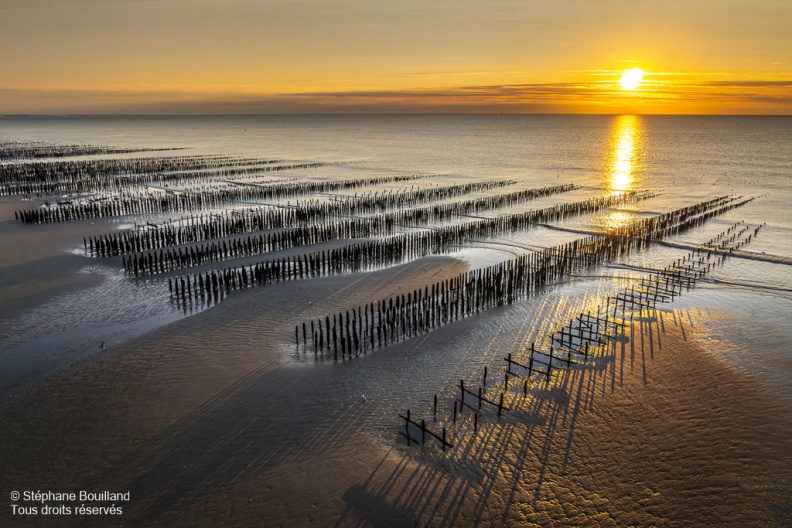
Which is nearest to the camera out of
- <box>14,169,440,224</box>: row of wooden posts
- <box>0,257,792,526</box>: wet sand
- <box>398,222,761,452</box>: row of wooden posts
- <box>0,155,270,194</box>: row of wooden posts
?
<box>0,257,792,526</box>: wet sand

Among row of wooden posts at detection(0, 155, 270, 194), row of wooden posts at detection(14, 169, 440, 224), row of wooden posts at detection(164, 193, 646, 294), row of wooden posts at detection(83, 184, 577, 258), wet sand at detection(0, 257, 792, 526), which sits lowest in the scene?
wet sand at detection(0, 257, 792, 526)

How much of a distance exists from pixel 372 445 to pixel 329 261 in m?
14.5

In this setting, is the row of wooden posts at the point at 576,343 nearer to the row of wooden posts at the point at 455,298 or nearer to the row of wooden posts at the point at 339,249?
the row of wooden posts at the point at 455,298

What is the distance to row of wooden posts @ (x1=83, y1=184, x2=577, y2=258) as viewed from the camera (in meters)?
27.5

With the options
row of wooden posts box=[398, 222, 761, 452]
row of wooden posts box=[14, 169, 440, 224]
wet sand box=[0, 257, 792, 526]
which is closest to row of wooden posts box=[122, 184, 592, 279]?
wet sand box=[0, 257, 792, 526]

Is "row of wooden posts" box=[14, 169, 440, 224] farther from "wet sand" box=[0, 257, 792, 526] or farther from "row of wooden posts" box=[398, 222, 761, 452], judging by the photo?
"row of wooden posts" box=[398, 222, 761, 452]

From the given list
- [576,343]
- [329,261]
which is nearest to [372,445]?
[576,343]

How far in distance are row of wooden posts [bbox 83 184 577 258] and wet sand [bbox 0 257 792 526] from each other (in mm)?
12839

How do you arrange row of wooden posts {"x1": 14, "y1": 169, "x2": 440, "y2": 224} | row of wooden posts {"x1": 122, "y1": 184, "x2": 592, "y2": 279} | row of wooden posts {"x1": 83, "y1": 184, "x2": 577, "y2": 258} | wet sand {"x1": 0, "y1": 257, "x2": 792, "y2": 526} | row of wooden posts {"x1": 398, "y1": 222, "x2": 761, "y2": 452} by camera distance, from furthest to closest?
1. row of wooden posts {"x1": 14, "y1": 169, "x2": 440, "y2": 224}
2. row of wooden posts {"x1": 83, "y1": 184, "x2": 577, "y2": 258}
3. row of wooden posts {"x1": 122, "y1": 184, "x2": 592, "y2": 279}
4. row of wooden posts {"x1": 398, "y1": 222, "x2": 761, "y2": 452}
5. wet sand {"x1": 0, "y1": 257, "x2": 792, "y2": 526}

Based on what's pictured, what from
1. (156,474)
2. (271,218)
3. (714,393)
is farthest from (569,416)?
(271,218)

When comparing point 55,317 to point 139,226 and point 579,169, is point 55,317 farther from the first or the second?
point 579,169

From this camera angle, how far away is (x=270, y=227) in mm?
33906

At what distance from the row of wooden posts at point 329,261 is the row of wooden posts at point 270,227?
2101 millimetres

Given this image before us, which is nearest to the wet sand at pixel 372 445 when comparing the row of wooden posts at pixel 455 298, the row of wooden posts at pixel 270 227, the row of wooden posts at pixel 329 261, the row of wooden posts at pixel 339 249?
the row of wooden posts at pixel 455 298
